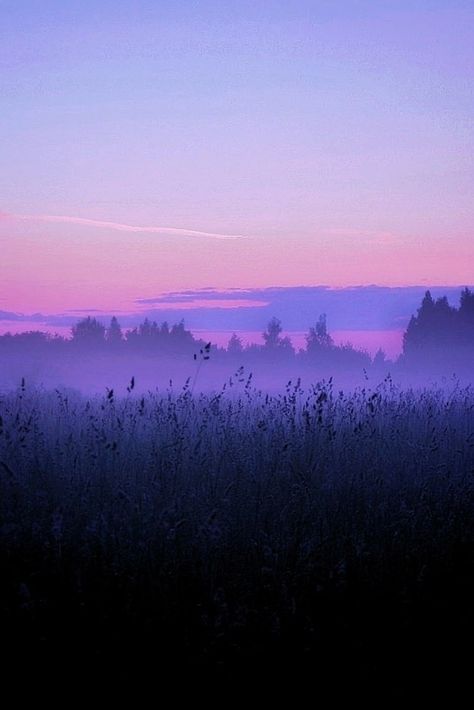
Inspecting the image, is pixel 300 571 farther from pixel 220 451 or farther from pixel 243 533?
pixel 220 451

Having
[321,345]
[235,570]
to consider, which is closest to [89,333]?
[321,345]

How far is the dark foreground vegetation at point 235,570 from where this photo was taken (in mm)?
4043

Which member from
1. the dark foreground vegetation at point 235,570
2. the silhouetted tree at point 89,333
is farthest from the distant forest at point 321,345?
the dark foreground vegetation at point 235,570

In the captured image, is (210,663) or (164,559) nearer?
(210,663)

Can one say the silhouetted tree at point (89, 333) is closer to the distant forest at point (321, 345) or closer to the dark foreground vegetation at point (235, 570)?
the distant forest at point (321, 345)

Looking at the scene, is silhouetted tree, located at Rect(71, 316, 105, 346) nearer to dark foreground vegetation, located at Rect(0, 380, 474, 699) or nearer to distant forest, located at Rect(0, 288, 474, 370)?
distant forest, located at Rect(0, 288, 474, 370)

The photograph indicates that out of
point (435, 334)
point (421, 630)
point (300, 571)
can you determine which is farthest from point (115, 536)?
point (435, 334)

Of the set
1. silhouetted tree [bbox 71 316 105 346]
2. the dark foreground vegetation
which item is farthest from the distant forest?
the dark foreground vegetation

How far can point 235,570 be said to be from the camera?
4980 mm

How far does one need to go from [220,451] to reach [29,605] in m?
3.48

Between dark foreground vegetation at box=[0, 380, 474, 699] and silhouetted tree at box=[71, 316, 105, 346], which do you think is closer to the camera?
dark foreground vegetation at box=[0, 380, 474, 699]

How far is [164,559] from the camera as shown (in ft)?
16.2

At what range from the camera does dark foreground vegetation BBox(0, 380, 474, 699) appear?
404 centimetres

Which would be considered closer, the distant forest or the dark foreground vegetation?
the dark foreground vegetation
